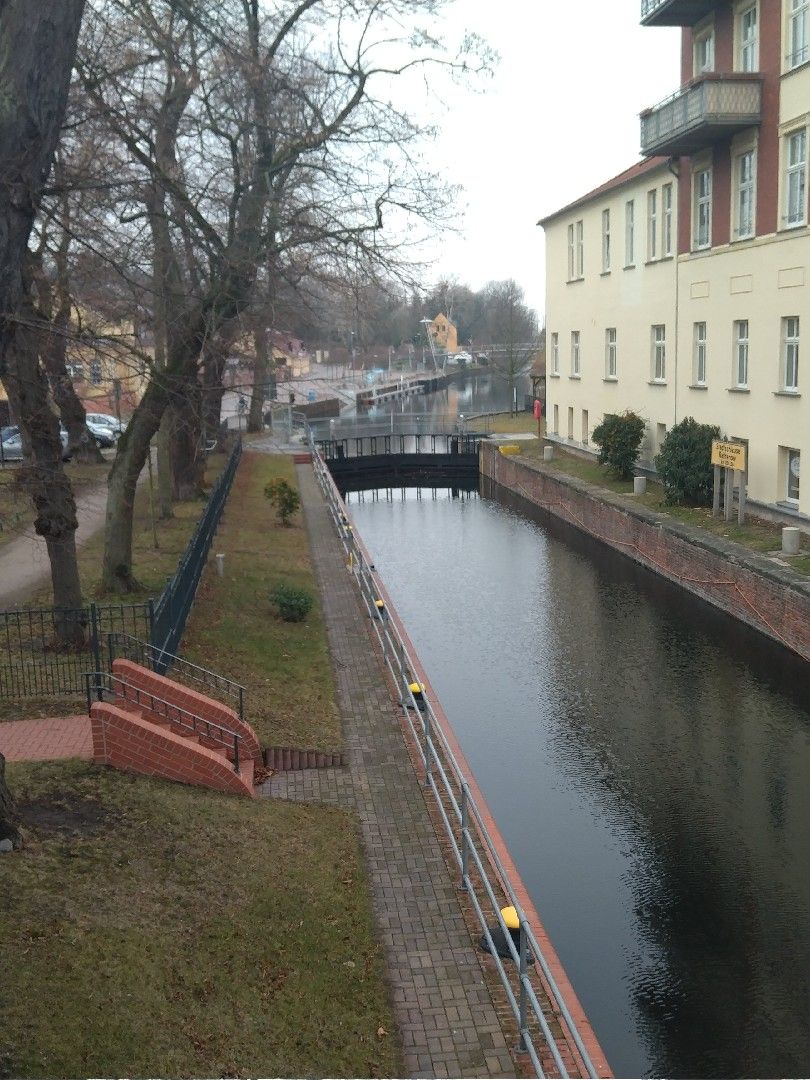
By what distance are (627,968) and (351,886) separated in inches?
96.6

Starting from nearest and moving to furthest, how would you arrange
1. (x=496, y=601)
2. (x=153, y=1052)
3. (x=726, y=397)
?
(x=153, y=1052) → (x=496, y=601) → (x=726, y=397)

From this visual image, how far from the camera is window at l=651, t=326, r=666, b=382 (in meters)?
30.6

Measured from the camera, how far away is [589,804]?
12453mm

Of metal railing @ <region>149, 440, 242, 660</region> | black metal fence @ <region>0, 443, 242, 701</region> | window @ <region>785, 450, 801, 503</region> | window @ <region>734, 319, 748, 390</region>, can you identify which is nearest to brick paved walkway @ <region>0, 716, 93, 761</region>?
black metal fence @ <region>0, 443, 242, 701</region>

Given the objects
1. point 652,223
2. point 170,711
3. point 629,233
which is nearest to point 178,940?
point 170,711

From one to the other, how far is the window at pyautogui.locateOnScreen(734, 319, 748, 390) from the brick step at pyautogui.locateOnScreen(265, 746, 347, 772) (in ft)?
53.5

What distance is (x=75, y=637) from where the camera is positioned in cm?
1401

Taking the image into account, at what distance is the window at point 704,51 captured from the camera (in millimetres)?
26323

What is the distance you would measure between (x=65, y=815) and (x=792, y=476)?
58.2ft

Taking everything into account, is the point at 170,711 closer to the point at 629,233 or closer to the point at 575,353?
the point at 629,233

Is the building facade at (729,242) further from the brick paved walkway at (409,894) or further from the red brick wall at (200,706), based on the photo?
the red brick wall at (200,706)

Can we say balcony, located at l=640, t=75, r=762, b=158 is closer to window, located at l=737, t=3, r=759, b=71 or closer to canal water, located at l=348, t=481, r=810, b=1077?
window, located at l=737, t=3, r=759, b=71

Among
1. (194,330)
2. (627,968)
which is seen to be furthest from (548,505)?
(627,968)

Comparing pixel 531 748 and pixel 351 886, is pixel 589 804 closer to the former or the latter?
pixel 531 748
